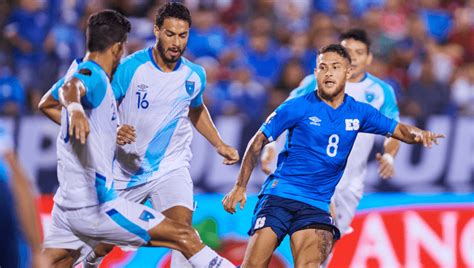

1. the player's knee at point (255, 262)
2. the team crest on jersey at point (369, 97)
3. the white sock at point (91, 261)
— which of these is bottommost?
the white sock at point (91, 261)

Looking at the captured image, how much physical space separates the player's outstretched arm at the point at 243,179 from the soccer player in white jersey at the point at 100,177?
1.63ft

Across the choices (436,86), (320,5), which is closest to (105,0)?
(320,5)

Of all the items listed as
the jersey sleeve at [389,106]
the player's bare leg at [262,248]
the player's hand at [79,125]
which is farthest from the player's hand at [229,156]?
the jersey sleeve at [389,106]

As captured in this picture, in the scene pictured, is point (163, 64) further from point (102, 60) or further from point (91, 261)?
point (91, 261)

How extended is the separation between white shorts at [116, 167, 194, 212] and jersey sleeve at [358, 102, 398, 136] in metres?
1.42

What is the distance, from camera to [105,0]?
43.9ft

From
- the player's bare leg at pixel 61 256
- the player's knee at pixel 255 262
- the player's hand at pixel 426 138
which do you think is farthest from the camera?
the player's hand at pixel 426 138

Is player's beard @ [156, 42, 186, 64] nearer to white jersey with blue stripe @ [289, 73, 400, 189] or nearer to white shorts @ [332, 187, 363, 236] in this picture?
white jersey with blue stripe @ [289, 73, 400, 189]

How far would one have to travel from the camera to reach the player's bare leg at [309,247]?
21.2ft

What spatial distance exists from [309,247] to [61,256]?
1750 millimetres

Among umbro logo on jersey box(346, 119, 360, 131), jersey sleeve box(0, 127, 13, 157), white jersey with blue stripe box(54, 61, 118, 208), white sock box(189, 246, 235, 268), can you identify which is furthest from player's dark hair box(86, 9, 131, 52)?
jersey sleeve box(0, 127, 13, 157)

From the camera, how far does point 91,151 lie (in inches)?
226

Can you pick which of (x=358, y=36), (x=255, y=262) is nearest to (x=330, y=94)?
(x=255, y=262)

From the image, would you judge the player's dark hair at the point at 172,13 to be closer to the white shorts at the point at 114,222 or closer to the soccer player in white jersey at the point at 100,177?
the soccer player in white jersey at the point at 100,177
